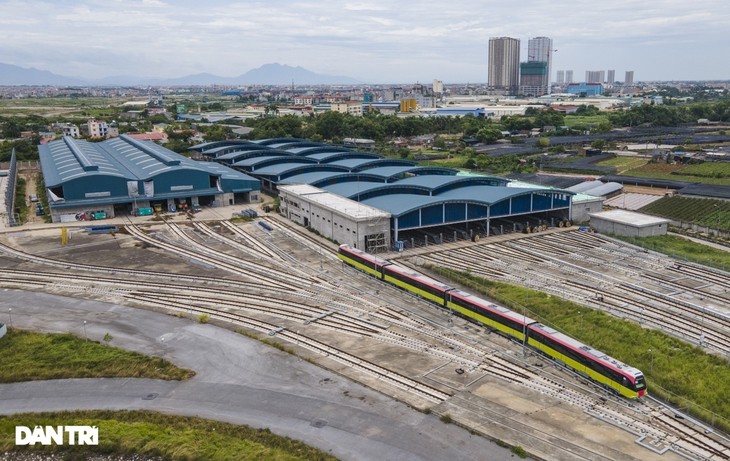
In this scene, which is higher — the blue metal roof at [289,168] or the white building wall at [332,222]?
the blue metal roof at [289,168]

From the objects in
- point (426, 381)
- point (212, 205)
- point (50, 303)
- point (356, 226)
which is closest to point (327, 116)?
point (212, 205)

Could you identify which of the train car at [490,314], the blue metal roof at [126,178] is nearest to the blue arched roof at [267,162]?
the blue metal roof at [126,178]

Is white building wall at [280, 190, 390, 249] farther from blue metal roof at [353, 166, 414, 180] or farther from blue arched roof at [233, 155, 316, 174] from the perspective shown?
blue arched roof at [233, 155, 316, 174]

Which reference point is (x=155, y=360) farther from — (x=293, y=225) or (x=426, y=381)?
(x=293, y=225)

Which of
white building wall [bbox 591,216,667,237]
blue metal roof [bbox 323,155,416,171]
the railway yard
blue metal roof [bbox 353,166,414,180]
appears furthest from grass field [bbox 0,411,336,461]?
blue metal roof [bbox 323,155,416,171]

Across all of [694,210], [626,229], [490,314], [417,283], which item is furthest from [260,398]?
[694,210]

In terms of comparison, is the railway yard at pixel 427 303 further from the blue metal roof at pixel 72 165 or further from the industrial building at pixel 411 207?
the blue metal roof at pixel 72 165
